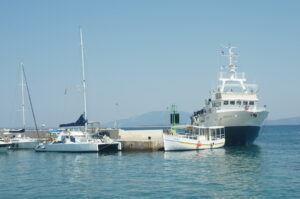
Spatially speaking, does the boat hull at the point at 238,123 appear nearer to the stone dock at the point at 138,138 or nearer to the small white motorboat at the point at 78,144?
the stone dock at the point at 138,138

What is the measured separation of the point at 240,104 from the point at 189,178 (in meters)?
29.2

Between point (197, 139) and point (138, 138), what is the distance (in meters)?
9.00

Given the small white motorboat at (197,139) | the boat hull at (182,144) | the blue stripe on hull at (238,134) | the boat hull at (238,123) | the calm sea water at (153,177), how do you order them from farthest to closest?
the blue stripe on hull at (238,134), the boat hull at (238,123), the small white motorboat at (197,139), the boat hull at (182,144), the calm sea water at (153,177)

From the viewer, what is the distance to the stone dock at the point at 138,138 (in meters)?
48.9

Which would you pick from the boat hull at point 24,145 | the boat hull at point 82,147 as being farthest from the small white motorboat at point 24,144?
the boat hull at point 82,147

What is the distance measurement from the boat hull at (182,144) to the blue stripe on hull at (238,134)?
471cm

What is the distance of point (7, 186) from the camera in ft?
91.8

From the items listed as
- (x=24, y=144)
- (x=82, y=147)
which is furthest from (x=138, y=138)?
(x=24, y=144)

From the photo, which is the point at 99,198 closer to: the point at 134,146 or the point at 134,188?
the point at 134,188

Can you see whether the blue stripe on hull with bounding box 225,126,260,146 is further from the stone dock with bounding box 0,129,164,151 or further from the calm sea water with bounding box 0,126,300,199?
the calm sea water with bounding box 0,126,300,199

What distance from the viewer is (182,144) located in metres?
48.0

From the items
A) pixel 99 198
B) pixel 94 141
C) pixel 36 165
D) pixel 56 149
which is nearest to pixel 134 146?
pixel 94 141

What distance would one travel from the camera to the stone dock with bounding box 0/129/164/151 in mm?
48875

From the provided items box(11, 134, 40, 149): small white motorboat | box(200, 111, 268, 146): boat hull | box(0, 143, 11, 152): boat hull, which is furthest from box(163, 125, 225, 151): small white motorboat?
box(0, 143, 11, 152): boat hull
